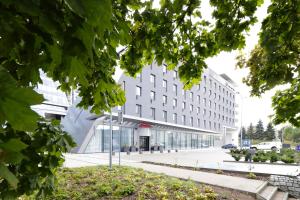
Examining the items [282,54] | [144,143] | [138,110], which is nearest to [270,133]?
[144,143]

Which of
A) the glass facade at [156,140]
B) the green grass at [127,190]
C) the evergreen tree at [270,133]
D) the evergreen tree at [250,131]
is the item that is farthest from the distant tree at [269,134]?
the green grass at [127,190]

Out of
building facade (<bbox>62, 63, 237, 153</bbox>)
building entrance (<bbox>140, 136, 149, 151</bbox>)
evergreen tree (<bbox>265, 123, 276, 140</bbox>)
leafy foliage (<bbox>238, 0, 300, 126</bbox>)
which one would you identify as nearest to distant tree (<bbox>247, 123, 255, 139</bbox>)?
evergreen tree (<bbox>265, 123, 276, 140</bbox>)

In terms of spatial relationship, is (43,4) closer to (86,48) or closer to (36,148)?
(86,48)

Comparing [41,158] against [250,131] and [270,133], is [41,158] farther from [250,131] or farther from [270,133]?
[250,131]

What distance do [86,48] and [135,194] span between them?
7833 millimetres

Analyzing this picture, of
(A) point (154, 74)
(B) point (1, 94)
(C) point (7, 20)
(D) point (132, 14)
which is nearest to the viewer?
(B) point (1, 94)

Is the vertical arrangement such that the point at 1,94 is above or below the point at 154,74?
below

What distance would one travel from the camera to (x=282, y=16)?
4.51 metres

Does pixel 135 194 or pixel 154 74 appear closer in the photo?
→ pixel 135 194

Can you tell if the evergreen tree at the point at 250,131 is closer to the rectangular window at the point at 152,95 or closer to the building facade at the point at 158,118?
the building facade at the point at 158,118

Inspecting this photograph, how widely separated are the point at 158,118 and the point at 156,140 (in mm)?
3537

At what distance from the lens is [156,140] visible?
145ft

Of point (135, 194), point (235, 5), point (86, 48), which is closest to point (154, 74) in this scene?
point (135, 194)

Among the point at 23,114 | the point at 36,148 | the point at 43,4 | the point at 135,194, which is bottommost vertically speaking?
the point at 135,194
